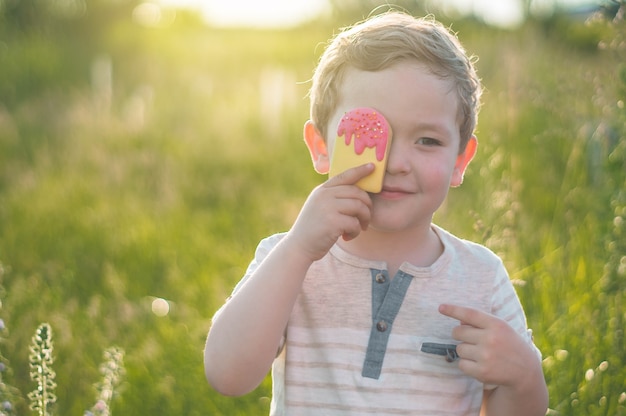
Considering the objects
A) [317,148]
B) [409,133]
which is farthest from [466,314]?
[317,148]

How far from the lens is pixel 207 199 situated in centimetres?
554

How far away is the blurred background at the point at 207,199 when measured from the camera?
2881 mm

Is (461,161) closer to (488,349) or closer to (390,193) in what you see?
(390,193)

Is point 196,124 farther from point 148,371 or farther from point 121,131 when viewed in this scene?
point 148,371

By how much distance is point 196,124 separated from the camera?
7.13 meters

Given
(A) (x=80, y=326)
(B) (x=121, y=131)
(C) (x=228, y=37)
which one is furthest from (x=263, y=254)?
(C) (x=228, y=37)

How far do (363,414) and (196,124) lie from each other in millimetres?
5452

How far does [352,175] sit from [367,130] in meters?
0.10

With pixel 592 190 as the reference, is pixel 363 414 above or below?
above

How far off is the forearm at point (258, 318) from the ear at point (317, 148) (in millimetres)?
292

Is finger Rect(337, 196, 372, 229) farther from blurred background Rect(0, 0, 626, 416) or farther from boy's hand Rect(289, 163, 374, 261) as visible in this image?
blurred background Rect(0, 0, 626, 416)

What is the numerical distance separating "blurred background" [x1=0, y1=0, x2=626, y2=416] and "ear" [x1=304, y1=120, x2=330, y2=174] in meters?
0.79

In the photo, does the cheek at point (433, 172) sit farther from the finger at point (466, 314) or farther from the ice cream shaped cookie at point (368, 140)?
the finger at point (466, 314)

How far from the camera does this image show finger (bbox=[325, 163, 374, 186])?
1.83 m
